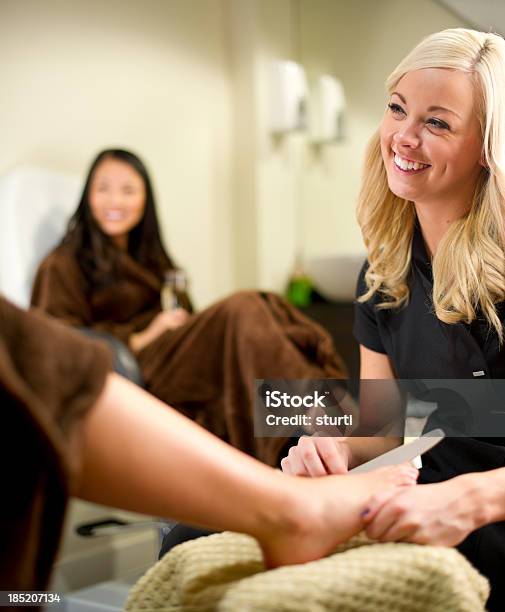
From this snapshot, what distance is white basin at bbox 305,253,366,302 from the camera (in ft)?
3.32

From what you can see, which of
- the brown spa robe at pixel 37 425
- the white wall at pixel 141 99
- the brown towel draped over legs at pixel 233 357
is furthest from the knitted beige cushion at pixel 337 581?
the white wall at pixel 141 99

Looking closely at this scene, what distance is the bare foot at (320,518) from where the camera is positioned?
1.91 feet

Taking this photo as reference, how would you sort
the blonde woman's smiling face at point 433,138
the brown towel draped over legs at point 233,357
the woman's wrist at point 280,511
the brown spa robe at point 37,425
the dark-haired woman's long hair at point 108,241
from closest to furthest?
1. the brown spa robe at point 37,425
2. the woman's wrist at point 280,511
3. the blonde woman's smiling face at point 433,138
4. the brown towel draped over legs at point 233,357
5. the dark-haired woman's long hair at point 108,241

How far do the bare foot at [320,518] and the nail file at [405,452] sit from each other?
8 centimetres

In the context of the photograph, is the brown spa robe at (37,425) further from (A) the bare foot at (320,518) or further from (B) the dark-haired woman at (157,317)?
(B) the dark-haired woman at (157,317)

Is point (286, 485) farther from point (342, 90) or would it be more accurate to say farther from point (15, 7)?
point (15, 7)

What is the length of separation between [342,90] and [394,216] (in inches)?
11.8

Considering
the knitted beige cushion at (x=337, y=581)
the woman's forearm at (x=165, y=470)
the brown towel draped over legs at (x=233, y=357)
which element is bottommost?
the brown towel draped over legs at (x=233, y=357)

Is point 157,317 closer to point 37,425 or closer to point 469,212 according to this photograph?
point 469,212

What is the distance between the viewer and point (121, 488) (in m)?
0.52

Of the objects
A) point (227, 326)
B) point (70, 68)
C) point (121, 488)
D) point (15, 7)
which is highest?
point (15, 7)

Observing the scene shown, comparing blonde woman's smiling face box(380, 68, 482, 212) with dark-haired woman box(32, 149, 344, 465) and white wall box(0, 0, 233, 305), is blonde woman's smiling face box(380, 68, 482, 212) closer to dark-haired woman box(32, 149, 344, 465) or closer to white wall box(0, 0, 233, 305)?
dark-haired woman box(32, 149, 344, 465)

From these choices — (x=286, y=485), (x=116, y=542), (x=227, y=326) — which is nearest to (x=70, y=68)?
(x=227, y=326)

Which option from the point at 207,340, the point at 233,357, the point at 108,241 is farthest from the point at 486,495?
the point at 108,241
